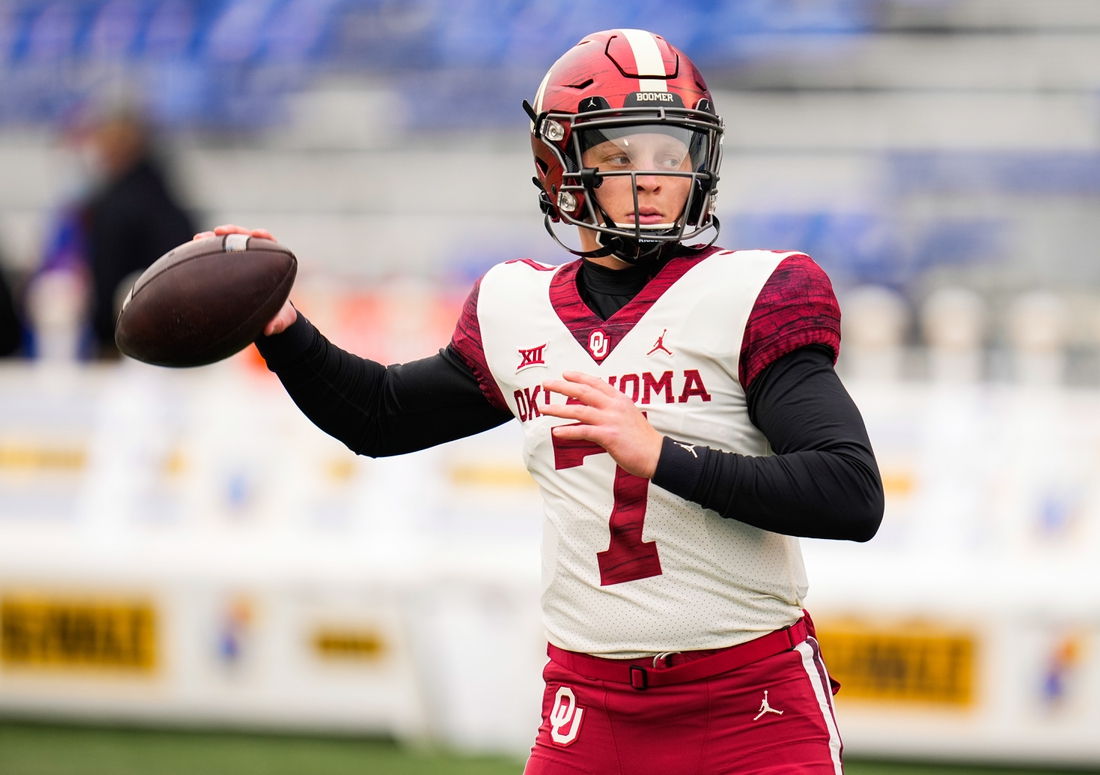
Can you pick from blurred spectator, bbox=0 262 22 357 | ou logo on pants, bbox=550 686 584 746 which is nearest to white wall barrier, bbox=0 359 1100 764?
blurred spectator, bbox=0 262 22 357

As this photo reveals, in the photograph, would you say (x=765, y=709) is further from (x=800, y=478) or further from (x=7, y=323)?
(x=7, y=323)

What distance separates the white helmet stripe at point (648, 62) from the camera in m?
2.16

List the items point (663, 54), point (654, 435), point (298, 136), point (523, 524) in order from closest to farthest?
point (654, 435), point (663, 54), point (523, 524), point (298, 136)

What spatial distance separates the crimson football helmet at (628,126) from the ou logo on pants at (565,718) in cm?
66

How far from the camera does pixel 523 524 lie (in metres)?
4.59

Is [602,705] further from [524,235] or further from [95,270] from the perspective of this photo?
[524,235]

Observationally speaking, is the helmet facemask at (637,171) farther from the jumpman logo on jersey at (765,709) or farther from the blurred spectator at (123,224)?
the blurred spectator at (123,224)

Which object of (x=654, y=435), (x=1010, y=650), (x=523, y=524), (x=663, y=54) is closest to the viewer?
(x=654, y=435)

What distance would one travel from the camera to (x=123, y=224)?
6098 millimetres

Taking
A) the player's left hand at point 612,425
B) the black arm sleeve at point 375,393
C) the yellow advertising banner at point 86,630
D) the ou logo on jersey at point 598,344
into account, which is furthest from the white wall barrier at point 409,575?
the player's left hand at point 612,425

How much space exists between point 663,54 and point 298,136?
886 cm

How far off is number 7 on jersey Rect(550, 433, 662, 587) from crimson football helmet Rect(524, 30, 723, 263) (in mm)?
346

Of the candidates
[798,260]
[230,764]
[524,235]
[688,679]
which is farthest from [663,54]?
[524,235]

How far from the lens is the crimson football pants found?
1973mm
